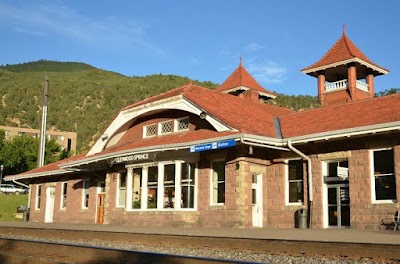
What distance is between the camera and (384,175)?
1609 centimetres

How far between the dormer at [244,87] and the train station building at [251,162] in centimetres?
458

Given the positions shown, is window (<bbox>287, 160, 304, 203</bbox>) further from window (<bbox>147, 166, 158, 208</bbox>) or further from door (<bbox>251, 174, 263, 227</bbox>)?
window (<bbox>147, 166, 158, 208</bbox>)

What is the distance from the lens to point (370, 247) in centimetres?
862

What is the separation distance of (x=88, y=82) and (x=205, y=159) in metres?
95.7

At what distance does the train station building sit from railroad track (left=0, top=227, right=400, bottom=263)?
201 inches

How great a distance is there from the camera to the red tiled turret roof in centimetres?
2969

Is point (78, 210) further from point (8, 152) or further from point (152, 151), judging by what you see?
point (8, 152)

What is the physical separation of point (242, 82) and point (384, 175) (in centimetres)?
1449

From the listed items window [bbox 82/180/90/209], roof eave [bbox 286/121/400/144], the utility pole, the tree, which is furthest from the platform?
the tree

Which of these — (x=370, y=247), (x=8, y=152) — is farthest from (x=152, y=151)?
(x=8, y=152)

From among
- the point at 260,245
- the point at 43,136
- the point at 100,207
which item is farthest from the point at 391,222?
the point at 43,136

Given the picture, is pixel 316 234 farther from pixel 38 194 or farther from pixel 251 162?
pixel 38 194

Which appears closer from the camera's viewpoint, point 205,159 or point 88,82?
point 205,159

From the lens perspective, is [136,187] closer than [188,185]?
No
